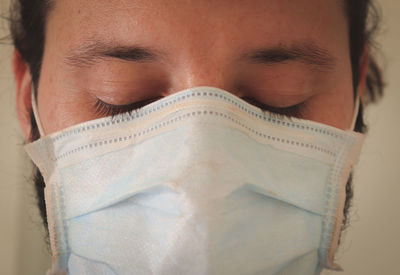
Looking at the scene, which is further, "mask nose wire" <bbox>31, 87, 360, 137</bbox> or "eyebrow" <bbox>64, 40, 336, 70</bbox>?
"mask nose wire" <bbox>31, 87, 360, 137</bbox>

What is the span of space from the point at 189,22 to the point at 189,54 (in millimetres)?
50

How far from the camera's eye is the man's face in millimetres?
615

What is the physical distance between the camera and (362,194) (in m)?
1.28

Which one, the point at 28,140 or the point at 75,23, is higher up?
the point at 75,23

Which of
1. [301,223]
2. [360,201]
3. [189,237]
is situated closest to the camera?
[189,237]

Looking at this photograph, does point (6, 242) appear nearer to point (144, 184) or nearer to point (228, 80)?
point (144, 184)

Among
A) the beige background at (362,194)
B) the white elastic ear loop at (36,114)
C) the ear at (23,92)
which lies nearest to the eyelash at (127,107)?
the white elastic ear loop at (36,114)

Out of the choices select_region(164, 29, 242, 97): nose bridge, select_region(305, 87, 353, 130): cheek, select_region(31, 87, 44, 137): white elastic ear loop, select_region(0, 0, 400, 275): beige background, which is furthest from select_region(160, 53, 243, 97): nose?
select_region(0, 0, 400, 275): beige background

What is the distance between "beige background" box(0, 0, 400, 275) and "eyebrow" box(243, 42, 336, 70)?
68cm

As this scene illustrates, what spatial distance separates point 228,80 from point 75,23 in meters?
0.28

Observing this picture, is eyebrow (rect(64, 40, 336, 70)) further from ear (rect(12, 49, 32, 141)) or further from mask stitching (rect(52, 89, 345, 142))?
ear (rect(12, 49, 32, 141))

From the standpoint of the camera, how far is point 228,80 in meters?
0.63

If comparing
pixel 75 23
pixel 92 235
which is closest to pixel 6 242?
pixel 92 235

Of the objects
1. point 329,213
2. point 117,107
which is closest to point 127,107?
point 117,107
